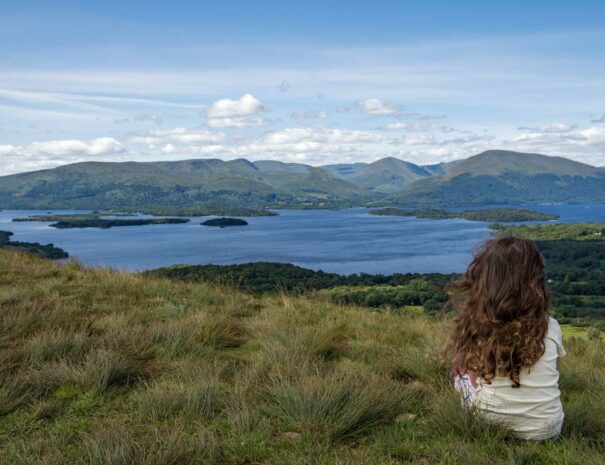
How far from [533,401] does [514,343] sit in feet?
1.65

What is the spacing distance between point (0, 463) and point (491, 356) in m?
3.75

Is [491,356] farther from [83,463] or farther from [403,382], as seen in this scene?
[83,463]

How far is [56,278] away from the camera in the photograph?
1158 cm

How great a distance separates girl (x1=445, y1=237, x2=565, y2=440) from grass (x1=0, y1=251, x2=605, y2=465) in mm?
207

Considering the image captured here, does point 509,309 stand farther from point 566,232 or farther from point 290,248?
point 566,232

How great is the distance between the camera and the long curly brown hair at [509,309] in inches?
153

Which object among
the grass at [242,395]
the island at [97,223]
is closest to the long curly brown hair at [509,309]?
the grass at [242,395]

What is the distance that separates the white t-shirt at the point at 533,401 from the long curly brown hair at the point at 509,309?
0.10 metres

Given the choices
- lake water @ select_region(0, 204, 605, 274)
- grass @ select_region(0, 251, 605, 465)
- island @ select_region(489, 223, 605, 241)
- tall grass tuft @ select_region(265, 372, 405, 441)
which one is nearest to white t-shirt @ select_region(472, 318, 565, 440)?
grass @ select_region(0, 251, 605, 465)

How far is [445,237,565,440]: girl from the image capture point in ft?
12.8

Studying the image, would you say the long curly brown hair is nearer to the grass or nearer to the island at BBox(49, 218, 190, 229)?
the grass

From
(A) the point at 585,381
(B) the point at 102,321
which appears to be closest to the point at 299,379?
(A) the point at 585,381

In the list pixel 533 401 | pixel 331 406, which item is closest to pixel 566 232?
pixel 533 401

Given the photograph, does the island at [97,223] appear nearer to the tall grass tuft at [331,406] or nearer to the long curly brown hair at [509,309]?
the tall grass tuft at [331,406]
